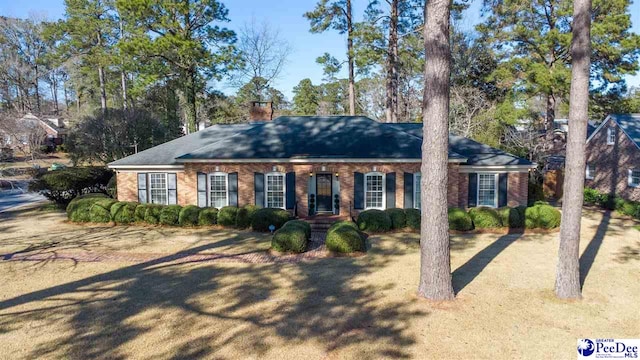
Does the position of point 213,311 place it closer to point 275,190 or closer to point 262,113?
point 275,190

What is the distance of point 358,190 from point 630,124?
18553mm

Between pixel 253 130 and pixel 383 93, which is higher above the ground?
pixel 383 93

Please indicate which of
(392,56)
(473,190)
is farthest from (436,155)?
(392,56)

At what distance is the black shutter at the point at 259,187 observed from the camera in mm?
17266

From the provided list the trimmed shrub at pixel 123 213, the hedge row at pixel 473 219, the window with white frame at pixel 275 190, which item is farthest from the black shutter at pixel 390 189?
the trimmed shrub at pixel 123 213

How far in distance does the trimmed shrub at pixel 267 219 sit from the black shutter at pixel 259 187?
2029 mm

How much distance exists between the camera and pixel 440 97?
831 cm

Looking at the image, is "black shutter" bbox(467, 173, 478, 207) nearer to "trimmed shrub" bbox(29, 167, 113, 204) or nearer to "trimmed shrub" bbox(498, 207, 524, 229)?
"trimmed shrub" bbox(498, 207, 524, 229)

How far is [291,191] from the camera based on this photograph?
675 inches

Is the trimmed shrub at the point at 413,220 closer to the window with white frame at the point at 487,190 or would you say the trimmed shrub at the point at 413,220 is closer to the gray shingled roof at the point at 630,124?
the window with white frame at the point at 487,190

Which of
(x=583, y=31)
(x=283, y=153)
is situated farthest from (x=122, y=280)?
(x=583, y=31)

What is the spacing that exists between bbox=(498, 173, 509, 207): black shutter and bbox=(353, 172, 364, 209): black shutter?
6545 millimetres

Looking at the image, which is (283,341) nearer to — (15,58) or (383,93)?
(383,93)

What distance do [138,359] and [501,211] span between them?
14.2m
